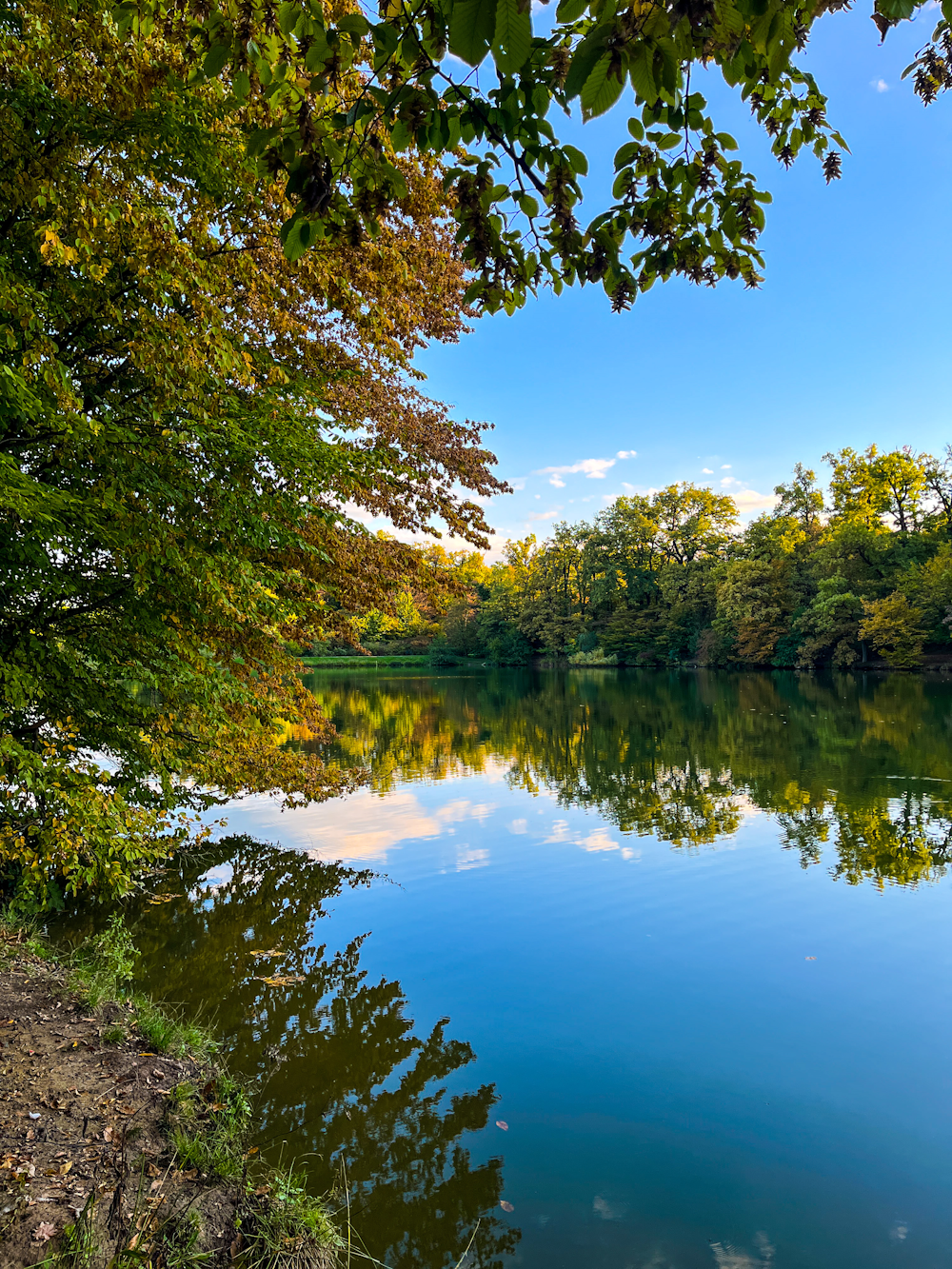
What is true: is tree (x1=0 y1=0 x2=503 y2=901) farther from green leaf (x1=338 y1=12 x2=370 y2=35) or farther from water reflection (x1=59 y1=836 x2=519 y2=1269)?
green leaf (x1=338 y1=12 x2=370 y2=35)

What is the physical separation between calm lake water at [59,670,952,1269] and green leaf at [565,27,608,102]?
4.68 metres

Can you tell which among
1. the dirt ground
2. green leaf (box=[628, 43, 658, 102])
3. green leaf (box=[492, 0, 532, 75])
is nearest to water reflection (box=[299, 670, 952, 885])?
the dirt ground

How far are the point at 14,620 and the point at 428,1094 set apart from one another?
4.71 meters

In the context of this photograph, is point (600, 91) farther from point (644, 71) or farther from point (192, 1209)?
point (192, 1209)

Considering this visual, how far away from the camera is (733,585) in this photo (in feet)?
163

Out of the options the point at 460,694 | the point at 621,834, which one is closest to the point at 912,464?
the point at 460,694

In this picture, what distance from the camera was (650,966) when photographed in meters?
6.43

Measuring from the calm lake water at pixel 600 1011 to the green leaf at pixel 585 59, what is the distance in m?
4.68

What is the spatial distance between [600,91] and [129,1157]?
4768mm

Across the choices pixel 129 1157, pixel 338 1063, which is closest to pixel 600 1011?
pixel 338 1063

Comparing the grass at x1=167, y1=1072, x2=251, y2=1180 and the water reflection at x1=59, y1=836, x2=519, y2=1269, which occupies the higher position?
the grass at x1=167, y1=1072, x2=251, y2=1180

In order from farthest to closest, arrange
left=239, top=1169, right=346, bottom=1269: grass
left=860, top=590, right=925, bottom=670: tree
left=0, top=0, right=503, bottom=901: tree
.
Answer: left=860, top=590, right=925, bottom=670: tree → left=0, top=0, right=503, bottom=901: tree → left=239, top=1169, right=346, bottom=1269: grass

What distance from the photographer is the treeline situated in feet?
143

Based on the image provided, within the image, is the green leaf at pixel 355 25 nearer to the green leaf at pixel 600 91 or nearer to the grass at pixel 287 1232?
the green leaf at pixel 600 91
